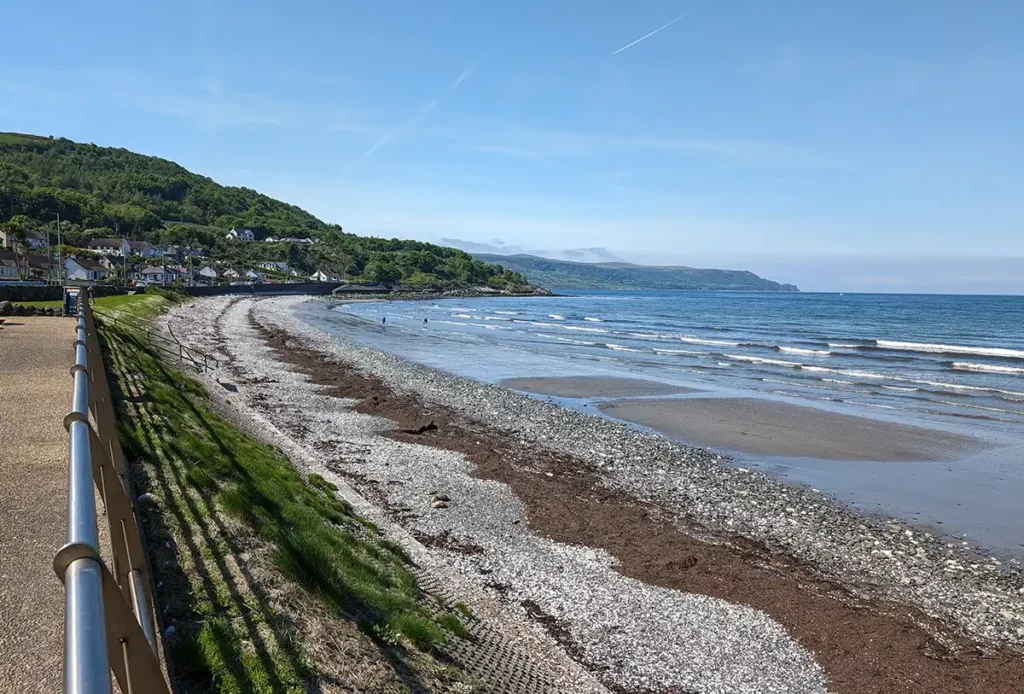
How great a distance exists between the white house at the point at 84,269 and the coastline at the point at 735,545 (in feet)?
280

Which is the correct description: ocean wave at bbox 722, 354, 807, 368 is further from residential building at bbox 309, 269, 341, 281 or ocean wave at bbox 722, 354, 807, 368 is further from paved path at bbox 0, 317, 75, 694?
residential building at bbox 309, 269, 341, 281

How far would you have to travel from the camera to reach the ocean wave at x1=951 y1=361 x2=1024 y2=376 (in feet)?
121

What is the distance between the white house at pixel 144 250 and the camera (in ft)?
428

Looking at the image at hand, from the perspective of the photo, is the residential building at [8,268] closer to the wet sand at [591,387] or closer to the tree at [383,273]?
the wet sand at [591,387]

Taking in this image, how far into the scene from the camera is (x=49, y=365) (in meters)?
14.6

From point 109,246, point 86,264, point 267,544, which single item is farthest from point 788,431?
point 109,246

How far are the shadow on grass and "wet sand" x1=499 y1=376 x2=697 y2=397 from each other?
1748 cm

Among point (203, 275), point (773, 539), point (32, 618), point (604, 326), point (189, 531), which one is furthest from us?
point (203, 275)

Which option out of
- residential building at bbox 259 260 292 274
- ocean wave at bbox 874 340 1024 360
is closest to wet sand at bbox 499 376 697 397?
Result: ocean wave at bbox 874 340 1024 360

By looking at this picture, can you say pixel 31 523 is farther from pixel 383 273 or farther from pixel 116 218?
pixel 383 273

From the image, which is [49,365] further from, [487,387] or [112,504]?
[487,387]

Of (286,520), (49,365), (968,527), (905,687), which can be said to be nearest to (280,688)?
(286,520)

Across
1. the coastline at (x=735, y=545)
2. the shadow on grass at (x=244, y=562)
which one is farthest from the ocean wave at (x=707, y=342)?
the shadow on grass at (x=244, y=562)

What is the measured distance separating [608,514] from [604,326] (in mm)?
59268
